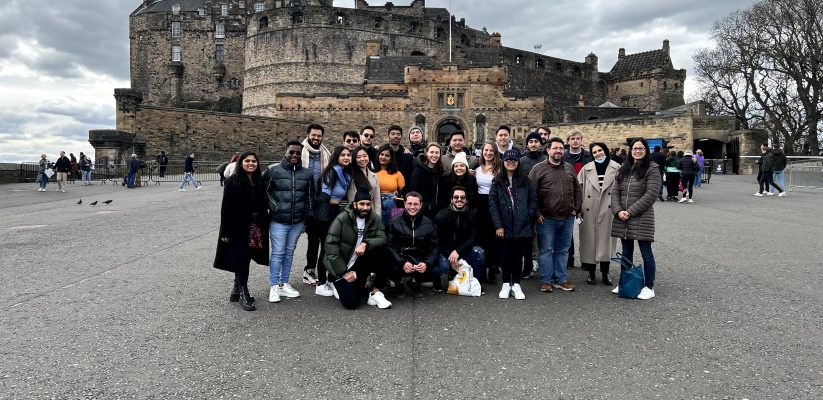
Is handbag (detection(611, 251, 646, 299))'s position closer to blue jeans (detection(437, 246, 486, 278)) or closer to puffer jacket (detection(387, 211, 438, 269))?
blue jeans (detection(437, 246, 486, 278))

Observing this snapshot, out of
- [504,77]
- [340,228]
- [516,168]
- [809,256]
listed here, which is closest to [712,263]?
[809,256]

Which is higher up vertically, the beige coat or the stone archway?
the stone archway

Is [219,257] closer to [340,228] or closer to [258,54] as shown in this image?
[340,228]

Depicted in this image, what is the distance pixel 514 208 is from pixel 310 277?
2.44m

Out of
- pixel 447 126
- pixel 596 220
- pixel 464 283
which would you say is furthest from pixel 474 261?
pixel 447 126

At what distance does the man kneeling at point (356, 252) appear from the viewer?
5266 millimetres

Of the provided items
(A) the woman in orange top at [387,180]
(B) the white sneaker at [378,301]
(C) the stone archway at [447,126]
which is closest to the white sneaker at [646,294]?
(B) the white sneaker at [378,301]

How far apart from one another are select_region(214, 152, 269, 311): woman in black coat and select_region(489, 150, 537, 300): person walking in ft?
7.68

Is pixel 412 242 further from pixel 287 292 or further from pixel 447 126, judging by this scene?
pixel 447 126

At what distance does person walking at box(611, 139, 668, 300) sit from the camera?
18.1 feet

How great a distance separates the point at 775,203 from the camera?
1412 centimetres

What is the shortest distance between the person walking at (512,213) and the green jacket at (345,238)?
121 centimetres

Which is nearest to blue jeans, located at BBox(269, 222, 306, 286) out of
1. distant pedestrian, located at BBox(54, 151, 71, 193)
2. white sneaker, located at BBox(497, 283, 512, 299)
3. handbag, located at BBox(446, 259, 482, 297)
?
handbag, located at BBox(446, 259, 482, 297)

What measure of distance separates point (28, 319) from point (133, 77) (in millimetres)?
55869
